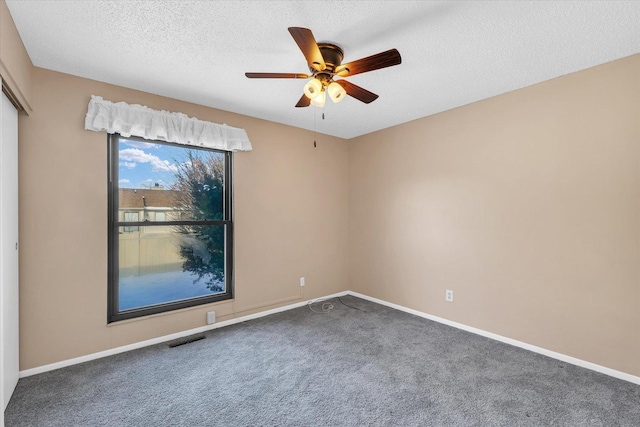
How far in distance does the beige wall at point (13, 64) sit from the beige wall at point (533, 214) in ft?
11.9

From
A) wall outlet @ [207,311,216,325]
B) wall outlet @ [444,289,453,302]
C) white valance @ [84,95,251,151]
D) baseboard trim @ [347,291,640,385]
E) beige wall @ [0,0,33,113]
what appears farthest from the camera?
wall outlet @ [444,289,453,302]

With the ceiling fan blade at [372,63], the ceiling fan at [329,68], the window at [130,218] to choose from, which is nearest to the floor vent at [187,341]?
the window at [130,218]

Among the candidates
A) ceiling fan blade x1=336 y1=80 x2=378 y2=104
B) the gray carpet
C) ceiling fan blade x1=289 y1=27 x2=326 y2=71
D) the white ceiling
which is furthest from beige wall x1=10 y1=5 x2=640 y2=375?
ceiling fan blade x1=289 y1=27 x2=326 y2=71

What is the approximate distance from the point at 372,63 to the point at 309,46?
0.42 meters

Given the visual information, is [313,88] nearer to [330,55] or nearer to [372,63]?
[330,55]

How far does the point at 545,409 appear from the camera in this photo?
1921mm

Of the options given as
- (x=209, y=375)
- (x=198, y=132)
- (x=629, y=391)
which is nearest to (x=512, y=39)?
(x=629, y=391)

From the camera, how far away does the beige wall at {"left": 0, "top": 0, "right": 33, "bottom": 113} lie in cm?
169

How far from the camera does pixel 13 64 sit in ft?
6.12

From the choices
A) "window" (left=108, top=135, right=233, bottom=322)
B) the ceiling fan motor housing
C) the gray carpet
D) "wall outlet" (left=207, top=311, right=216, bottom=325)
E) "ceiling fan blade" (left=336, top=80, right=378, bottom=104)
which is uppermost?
the ceiling fan motor housing

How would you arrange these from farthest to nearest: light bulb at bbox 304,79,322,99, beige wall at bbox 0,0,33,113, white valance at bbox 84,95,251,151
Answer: white valance at bbox 84,95,251,151, light bulb at bbox 304,79,322,99, beige wall at bbox 0,0,33,113

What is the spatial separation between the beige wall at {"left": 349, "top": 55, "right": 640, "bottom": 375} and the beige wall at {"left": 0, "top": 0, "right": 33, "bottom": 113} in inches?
143

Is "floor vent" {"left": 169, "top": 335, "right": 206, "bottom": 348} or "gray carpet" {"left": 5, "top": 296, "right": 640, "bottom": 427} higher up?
"floor vent" {"left": 169, "top": 335, "right": 206, "bottom": 348}

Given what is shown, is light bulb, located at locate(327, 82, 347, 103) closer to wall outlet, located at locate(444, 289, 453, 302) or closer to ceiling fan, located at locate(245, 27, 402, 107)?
ceiling fan, located at locate(245, 27, 402, 107)
